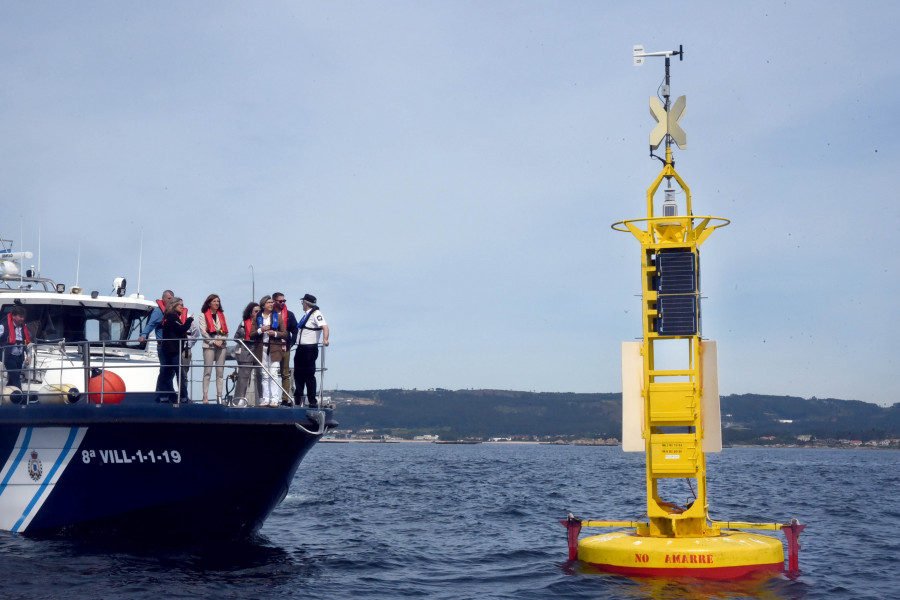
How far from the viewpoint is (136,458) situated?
38.5ft

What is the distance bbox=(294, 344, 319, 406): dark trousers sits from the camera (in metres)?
12.4

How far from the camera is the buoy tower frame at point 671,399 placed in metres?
10.7

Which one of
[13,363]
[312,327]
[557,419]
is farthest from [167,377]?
[557,419]

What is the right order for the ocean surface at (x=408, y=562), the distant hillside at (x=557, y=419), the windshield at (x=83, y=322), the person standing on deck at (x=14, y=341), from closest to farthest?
1. the ocean surface at (x=408, y=562)
2. the person standing on deck at (x=14, y=341)
3. the windshield at (x=83, y=322)
4. the distant hillside at (x=557, y=419)

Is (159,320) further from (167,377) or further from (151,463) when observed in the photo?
(151,463)

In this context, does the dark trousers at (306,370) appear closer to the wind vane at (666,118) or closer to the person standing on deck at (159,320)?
the person standing on deck at (159,320)

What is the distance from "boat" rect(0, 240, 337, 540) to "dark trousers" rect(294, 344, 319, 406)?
1.12ft

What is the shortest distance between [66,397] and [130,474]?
141cm

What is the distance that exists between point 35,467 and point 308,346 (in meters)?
4.06

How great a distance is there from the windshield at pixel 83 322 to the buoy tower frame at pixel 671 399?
8.17 metres

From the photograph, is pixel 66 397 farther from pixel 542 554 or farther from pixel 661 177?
pixel 661 177

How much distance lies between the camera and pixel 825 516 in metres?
20.4

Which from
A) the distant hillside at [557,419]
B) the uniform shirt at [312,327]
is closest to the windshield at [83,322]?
the uniform shirt at [312,327]

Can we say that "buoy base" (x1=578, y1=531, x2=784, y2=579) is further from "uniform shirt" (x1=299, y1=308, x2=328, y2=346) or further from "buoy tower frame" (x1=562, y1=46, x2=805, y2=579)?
"uniform shirt" (x1=299, y1=308, x2=328, y2=346)
